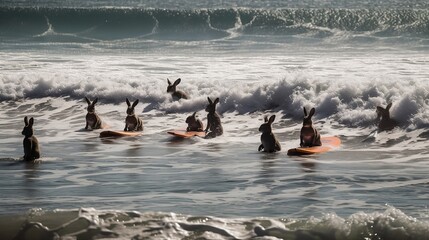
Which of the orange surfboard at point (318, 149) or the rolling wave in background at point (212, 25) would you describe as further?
the rolling wave in background at point (212, 25)

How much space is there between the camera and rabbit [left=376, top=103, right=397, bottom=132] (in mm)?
18609

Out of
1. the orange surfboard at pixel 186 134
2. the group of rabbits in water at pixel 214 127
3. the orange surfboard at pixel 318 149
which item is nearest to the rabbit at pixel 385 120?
the group of rabbits in water at pixel 214 127

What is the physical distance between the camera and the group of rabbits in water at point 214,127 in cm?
1614

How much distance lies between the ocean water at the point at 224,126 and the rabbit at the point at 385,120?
19 centimetres

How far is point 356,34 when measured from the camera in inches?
1495

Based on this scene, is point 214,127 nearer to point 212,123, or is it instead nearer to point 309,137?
point 212,123

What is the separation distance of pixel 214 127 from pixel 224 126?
1434mm

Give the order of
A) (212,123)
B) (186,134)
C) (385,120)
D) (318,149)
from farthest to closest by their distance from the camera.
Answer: (385,120)
(212,123)
(186,134)
(318,149)

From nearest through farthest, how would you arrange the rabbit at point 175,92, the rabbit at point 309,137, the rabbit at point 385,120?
the rabbit at point 309,137
the rabbit at point 385,120
the rabbit at point 175,92

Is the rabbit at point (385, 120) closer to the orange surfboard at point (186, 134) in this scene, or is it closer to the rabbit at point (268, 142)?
the rabbit at point (268, 142)

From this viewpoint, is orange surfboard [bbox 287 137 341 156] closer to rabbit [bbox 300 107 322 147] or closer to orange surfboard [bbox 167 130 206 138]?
rabbit [bbox 300 107 322 147]

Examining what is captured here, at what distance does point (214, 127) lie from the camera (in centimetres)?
1869

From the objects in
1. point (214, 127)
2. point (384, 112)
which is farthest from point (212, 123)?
point (384, 112)

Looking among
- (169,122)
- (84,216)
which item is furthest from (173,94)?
(84,216)
